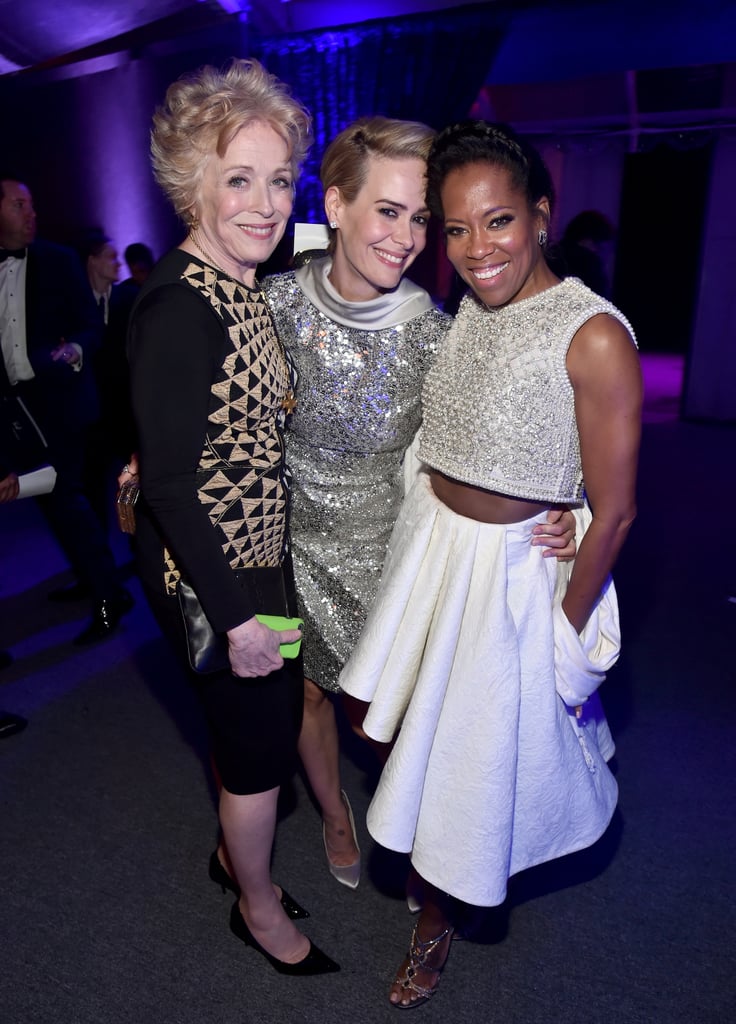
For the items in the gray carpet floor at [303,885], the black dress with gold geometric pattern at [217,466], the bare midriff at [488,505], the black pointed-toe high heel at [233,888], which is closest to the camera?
the black dress with gold geometric pattern at [217,466]

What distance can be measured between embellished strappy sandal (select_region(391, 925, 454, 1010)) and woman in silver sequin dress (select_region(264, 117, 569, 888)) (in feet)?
1.78

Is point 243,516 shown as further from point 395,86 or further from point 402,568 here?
point 395,86

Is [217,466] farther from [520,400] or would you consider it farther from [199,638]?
[520,400]

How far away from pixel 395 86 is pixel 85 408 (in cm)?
351

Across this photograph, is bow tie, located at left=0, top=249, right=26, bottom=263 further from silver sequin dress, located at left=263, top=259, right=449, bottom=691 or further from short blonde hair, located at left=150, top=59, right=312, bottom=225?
short blonde hair, located at left=150, top=59, right=312, bottom=225

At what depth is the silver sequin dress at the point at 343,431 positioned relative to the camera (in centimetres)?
159

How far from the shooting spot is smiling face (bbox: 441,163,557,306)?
4.21 feet

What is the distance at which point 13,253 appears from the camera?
3176mm

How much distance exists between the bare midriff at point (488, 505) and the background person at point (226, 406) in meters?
0.32

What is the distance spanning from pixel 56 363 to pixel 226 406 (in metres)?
2.24

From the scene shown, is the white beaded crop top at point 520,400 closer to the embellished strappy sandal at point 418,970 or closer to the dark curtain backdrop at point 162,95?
the embellished strappy sandal at point 418,970

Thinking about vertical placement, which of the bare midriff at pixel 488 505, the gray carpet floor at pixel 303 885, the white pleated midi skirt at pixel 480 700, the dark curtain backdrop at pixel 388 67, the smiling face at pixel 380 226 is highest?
the dark curtain backdrop at pixel 388 67

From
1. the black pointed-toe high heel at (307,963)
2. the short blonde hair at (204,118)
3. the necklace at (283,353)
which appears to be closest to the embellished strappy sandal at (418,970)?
the black pointed-toe high heel at (307,963)

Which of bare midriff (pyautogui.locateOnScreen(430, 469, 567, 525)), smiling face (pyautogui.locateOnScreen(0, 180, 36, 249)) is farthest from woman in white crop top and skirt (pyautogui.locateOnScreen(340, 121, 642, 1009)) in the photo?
smiling face (pyautogui.locateOnScreen(0, 180, 36, 249))
